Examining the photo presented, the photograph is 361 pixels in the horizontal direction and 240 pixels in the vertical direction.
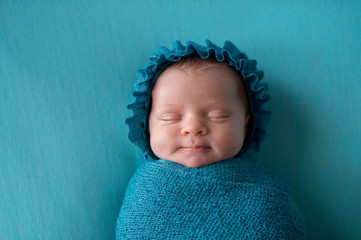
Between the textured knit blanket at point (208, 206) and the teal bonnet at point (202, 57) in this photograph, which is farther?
the teal bonnet at point (202, 57)

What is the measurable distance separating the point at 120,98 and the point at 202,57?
34cm

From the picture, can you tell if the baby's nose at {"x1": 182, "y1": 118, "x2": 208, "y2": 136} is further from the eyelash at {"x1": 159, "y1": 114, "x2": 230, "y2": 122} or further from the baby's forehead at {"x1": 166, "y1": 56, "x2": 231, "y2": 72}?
the baby's forehead at {"x1": 166, "y1": 56, "x2": 231, "y2": 72}

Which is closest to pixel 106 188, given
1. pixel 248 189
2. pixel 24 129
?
pixel 24 129

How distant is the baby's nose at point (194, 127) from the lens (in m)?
0.89

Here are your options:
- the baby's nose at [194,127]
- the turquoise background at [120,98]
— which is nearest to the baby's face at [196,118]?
the baby's nose at [194,127]

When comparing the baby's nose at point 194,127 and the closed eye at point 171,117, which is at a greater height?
the closed eye at point 171,117

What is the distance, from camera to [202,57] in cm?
93

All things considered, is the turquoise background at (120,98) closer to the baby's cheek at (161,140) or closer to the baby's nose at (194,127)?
the baby's cheek at (161,140)

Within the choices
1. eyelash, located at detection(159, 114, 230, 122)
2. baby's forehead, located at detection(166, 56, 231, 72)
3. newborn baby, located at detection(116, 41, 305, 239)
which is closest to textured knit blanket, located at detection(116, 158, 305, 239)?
newborn baby, located at detection(116, 41, 305, 239)

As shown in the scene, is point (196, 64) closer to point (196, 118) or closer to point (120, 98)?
point (196, 118)

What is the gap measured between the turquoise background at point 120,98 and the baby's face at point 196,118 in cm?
21

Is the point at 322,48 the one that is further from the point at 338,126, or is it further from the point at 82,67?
the point at 82,67

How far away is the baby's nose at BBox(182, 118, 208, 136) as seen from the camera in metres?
0.89

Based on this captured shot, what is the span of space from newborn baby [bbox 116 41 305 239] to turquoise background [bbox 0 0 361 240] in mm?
149
